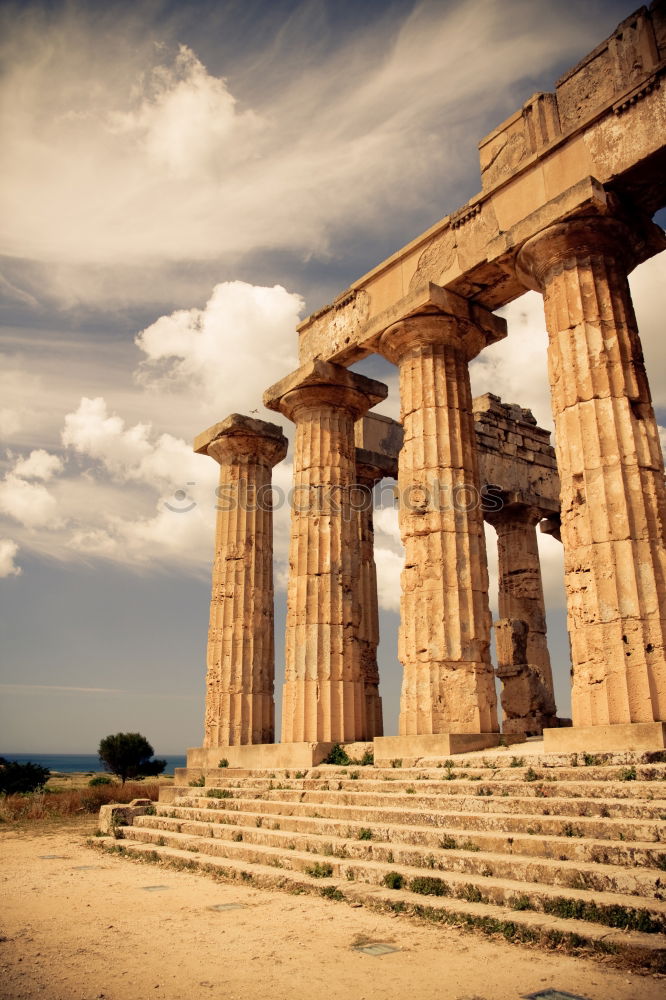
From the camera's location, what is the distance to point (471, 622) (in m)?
12.0

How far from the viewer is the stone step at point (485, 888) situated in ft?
16.0

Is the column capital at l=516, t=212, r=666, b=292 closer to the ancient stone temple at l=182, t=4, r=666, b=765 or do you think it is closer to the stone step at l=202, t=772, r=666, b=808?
the ancient stone temple at l=182, t=4, r=666, b=765

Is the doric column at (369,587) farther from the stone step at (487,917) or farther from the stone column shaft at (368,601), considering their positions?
the stone step at (487,917)

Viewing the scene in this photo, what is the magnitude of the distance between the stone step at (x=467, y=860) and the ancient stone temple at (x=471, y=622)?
0.02m

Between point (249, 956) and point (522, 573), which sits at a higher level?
point (522, 573)

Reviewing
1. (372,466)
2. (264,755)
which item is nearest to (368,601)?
(372,466)

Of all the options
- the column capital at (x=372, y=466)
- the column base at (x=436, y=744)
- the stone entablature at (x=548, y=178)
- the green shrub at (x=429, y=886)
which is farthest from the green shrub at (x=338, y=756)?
the column capital at (x=372, y=466)

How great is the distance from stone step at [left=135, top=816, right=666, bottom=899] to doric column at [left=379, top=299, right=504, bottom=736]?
3343 mm

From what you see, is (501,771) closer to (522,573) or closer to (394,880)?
(394,880)

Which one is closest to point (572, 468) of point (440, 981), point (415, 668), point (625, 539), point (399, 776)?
point (625, 539)

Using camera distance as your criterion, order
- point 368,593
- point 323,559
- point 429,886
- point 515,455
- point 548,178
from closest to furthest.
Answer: point 429,886 → point 548,178 → point 323,559 → point 368,593 → point 515,455

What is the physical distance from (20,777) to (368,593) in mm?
18361

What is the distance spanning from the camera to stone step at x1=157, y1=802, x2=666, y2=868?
575 cm

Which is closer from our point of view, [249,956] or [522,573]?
[249,956]
